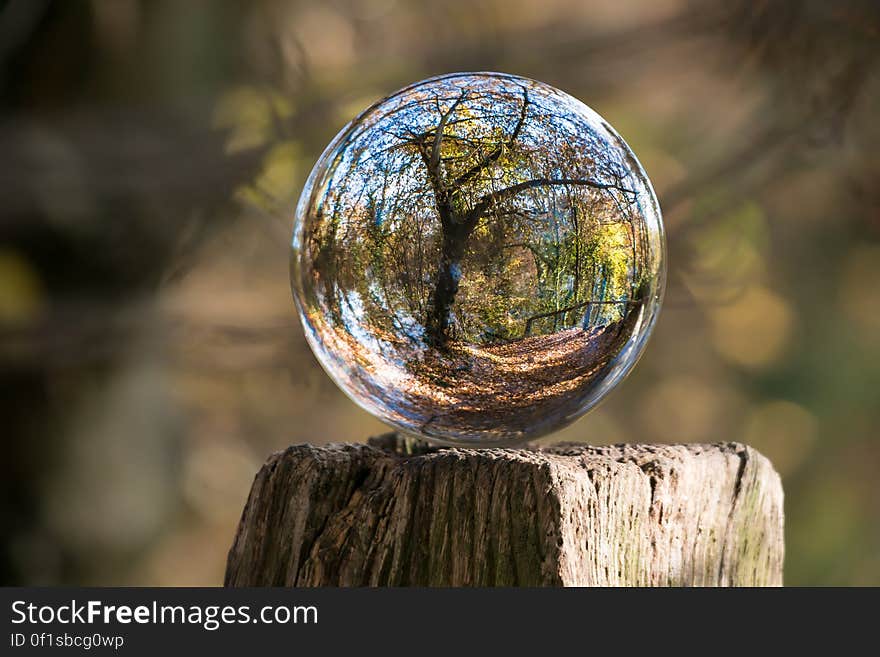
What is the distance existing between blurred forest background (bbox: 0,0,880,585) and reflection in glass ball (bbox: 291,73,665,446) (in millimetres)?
1640

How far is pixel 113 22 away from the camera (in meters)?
3.18

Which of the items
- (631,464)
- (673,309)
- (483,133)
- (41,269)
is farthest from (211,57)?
(631,464)

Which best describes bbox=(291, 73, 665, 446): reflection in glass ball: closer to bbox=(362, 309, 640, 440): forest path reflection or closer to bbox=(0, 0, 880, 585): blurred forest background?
bbox=(362, 309, 640, 440): forest path reflection

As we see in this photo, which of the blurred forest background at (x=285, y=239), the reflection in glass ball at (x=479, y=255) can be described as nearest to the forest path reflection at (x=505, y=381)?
the reflection in glass ball at (x=479, y=255)

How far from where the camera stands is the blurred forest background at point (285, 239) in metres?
3.16

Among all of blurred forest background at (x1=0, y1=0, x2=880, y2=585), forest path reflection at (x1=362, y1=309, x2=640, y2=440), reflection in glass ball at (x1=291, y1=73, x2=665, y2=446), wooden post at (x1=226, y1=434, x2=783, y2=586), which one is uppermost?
blurred forest background at (x1=0, y1=0, x2=880, y2=585)

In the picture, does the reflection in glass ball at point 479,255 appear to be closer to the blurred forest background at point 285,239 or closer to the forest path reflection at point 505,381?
the forest path reflection at point 505,381

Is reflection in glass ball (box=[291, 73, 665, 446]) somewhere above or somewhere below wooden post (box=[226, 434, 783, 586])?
above

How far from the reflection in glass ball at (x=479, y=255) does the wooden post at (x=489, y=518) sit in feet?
0.41

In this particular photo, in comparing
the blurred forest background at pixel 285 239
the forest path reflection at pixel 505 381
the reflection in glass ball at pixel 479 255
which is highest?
the blurred forest background at pixel 285 239

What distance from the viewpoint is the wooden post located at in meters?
1.48

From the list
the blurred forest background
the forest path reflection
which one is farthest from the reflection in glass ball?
the blurred forest background

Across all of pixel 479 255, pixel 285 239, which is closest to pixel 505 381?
pixel 479 255

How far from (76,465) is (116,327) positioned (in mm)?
480
